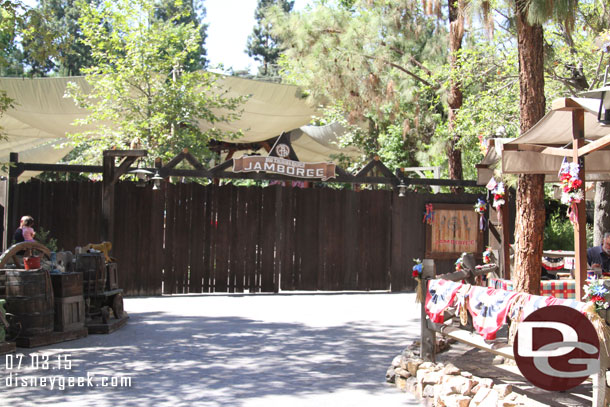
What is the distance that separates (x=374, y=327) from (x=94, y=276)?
153 inches

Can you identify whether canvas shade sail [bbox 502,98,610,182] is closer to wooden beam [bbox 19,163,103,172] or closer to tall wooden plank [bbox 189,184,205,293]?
tall wooden plank [bbox 189,184,205,293]

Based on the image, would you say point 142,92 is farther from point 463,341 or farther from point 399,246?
point 463,341

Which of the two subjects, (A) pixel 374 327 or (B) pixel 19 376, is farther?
(A) pixel 374 327

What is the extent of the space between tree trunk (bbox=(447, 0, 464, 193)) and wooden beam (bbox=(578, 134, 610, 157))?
8.91 meters

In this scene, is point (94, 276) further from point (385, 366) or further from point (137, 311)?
point (385, 366)

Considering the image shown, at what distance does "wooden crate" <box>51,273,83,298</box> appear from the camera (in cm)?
884

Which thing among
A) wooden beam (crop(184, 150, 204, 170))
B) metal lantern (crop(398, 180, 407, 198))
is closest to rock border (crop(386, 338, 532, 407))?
wooden beam (crop(184, 150, 204, 170))

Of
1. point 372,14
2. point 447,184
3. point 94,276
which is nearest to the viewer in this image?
point 94,276

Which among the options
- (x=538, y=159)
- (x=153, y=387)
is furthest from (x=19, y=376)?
(x=538, y=159)

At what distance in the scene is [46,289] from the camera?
337 inches

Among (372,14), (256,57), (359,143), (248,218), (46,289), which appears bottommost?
(46,289)

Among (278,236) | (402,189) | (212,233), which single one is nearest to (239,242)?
(212,233)

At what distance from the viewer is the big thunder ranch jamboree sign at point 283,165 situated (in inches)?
536

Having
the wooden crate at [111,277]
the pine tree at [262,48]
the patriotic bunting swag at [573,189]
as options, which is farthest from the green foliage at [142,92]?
the pine tree at [262,48]
